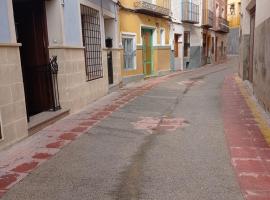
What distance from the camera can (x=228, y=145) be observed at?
4484mm

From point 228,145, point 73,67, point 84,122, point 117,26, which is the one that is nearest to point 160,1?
point 117,26

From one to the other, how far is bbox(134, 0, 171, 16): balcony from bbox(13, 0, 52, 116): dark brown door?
713 cm

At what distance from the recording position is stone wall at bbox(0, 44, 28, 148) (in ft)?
14.4

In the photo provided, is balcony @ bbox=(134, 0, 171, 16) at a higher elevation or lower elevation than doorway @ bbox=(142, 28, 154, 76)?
higher

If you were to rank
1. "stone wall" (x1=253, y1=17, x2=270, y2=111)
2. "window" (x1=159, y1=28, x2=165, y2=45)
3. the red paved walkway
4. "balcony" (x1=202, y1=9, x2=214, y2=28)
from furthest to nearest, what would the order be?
1. "balcony" (x1=202, y1=9, x2=214, y2=28)
2. "window" (x1=159, y1=28, x2=165, y2=45)
3. "stone wall" (x1=253, y1=17, x2=270, y2=111)
4. the red paved walkway

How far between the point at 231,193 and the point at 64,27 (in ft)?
16.0

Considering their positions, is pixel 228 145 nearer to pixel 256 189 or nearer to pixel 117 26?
pixel 256 189

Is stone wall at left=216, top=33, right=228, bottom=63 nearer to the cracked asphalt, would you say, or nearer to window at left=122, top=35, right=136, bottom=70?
window at left=122, top=35, right=136, bottom=70

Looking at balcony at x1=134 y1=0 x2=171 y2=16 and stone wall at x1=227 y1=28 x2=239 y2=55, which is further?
stone wall at x1=227 y1=28 x2=239 y2=55

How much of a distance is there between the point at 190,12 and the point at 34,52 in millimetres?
15502

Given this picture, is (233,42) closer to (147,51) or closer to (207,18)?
(207,18)

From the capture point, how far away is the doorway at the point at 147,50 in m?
14.4

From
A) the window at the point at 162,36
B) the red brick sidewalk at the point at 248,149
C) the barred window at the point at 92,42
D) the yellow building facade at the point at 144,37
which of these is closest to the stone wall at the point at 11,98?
the red brick sidewalk at the point at 248,149

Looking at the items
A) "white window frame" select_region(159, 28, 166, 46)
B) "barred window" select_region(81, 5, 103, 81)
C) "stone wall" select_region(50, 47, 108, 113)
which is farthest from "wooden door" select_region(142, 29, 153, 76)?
"stone wall" select_region(50, 47, 108, 113)
